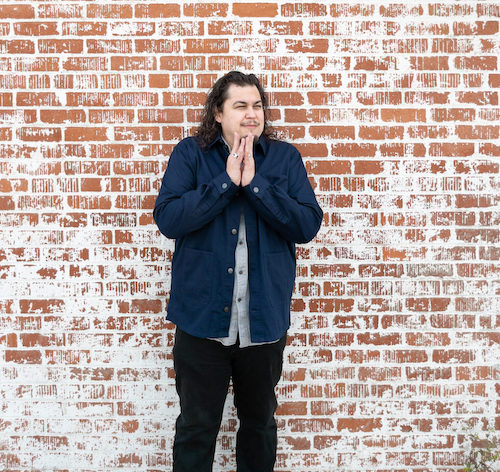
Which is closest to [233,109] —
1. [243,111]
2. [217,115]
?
[243,111]

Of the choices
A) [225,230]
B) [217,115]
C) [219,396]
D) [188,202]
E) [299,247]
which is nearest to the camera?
[188,202]

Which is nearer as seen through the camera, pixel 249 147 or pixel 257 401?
pixel 249 147

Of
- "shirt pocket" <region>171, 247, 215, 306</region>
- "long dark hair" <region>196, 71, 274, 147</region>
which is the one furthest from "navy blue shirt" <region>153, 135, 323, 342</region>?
"long dark hair" <region>196, 71, 274, 147</region>

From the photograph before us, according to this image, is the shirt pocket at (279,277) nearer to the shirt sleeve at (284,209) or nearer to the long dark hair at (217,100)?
the shirt sleeve at (284,209)

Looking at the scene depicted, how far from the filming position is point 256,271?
2.48m

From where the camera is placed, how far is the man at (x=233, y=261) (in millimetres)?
2418

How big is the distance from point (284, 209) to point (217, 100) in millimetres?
753

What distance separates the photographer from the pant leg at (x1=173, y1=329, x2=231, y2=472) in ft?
8.36

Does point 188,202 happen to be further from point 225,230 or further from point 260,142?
point 260,142

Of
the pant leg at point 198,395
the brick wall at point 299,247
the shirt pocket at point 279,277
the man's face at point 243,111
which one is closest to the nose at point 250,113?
the man's face at point 243,111

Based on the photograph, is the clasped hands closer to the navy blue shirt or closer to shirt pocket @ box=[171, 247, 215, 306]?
the navy blue shirt

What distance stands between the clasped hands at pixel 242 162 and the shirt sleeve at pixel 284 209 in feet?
0.12

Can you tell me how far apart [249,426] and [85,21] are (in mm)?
2507

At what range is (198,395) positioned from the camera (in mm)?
2574
